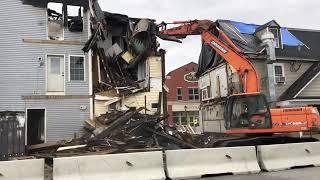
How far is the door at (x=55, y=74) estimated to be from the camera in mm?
22453

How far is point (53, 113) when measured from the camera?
2217cm

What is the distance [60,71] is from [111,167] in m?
11.8

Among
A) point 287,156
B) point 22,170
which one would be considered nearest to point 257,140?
point 287,156

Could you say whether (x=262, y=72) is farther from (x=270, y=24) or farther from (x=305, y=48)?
(x=305, y=48)

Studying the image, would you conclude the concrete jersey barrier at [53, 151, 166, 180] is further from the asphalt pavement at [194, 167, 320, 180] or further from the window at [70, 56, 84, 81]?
the window at [70, 56, 84, 81]

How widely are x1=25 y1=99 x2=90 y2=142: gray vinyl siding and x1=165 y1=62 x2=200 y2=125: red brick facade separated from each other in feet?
124

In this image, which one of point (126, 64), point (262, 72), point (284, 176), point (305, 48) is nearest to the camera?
point (284, 176)

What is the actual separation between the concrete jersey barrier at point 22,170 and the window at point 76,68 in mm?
11772

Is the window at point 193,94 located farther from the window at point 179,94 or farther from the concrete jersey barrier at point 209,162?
the concrete jersey barrier at point 209,162

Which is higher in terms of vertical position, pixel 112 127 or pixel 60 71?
pixel 60 71

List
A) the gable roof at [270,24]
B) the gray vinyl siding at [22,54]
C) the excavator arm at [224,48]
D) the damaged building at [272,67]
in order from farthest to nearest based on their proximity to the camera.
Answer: the gable roof at [270,24], the damaged building at [272,67], the gray vinyl siding at [22,54], the excavator arm at [224,48]

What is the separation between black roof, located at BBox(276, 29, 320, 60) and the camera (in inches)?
1262

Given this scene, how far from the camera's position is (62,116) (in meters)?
22.3

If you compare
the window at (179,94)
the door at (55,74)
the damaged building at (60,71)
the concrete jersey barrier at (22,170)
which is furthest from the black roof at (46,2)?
the window at (179,94)
